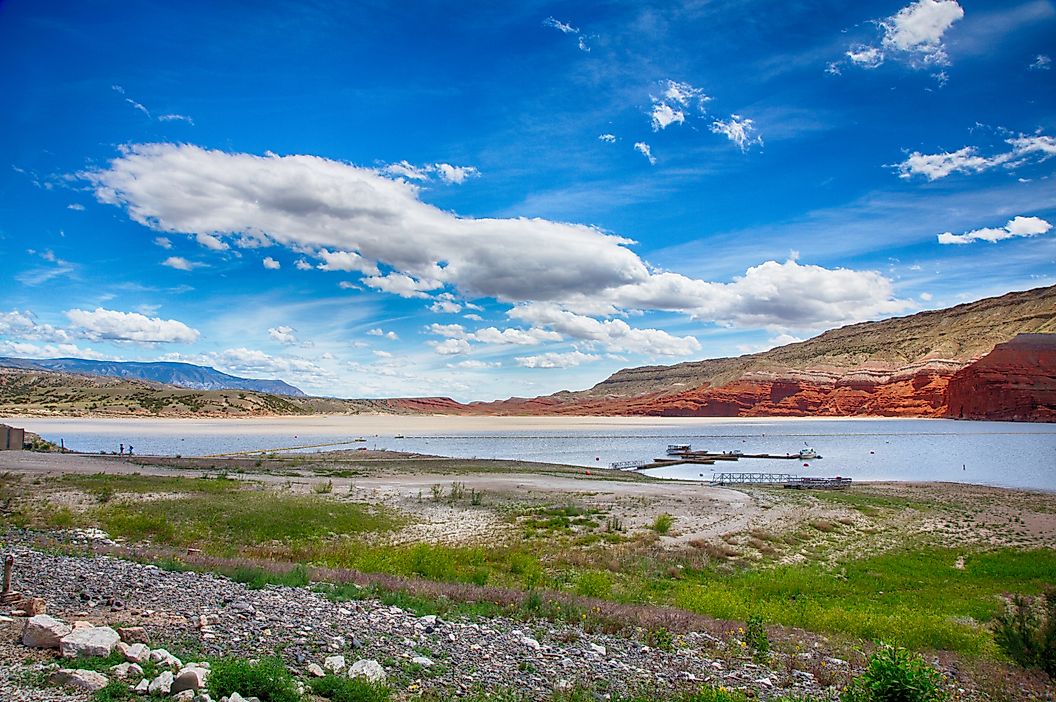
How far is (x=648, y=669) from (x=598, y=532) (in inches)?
600

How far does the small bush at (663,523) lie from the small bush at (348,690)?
18348 millimetres

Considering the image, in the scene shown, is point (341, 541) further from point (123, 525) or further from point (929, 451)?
point (929, 451)

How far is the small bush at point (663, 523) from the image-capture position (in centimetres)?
2456

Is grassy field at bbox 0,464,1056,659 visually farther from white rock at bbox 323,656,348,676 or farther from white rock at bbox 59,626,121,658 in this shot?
white rock at bbox 59,626,121,658

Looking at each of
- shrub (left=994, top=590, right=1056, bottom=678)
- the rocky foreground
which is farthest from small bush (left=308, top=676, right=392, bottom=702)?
shrub (left=994, top=590, right=1056, bottom=678)

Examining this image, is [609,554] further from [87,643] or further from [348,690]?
[87,643]

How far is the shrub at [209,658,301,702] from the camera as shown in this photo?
6.70 metres

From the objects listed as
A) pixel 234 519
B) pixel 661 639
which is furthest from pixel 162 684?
pixel 234 519

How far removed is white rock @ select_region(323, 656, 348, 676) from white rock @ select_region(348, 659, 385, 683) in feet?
0.37

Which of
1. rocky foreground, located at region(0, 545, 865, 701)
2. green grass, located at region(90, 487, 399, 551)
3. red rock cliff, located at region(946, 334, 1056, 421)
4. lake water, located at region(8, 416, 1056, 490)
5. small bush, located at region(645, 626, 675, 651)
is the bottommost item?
lake water, located at region(8, 416, 1056, 490)

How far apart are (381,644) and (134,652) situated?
9.88ft

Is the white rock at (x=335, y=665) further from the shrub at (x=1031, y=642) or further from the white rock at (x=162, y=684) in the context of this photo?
the shrub at (x=1031, y=642)

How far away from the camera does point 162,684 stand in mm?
6578

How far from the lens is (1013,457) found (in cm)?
6762
